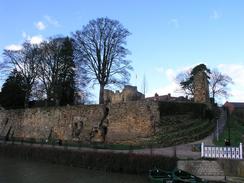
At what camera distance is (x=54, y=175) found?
32719 millimetres

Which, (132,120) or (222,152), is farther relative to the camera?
(132,120)

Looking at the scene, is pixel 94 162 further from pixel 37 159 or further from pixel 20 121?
pixel 20 121

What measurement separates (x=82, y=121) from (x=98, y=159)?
46.6ft

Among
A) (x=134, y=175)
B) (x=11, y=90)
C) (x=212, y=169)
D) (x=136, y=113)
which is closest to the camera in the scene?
(x=212, y=169)

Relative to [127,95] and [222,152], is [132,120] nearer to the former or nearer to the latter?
[222,152]

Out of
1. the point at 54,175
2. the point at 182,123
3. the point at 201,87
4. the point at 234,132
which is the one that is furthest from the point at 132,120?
the point at 54,175

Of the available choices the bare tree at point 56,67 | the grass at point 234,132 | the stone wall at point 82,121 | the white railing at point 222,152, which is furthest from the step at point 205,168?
the bare tree at point 56,67

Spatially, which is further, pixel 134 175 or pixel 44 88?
pixel 44 88

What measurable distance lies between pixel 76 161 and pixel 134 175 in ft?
25.3

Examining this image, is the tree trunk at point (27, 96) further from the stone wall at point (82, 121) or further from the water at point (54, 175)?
the water at point (54, 175)

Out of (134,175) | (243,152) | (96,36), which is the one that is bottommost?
(134,175)

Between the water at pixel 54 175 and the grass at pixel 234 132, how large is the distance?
9805mm

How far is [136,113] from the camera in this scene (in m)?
42.8

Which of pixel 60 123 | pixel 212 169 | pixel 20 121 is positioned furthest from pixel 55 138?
pixel 212 169
